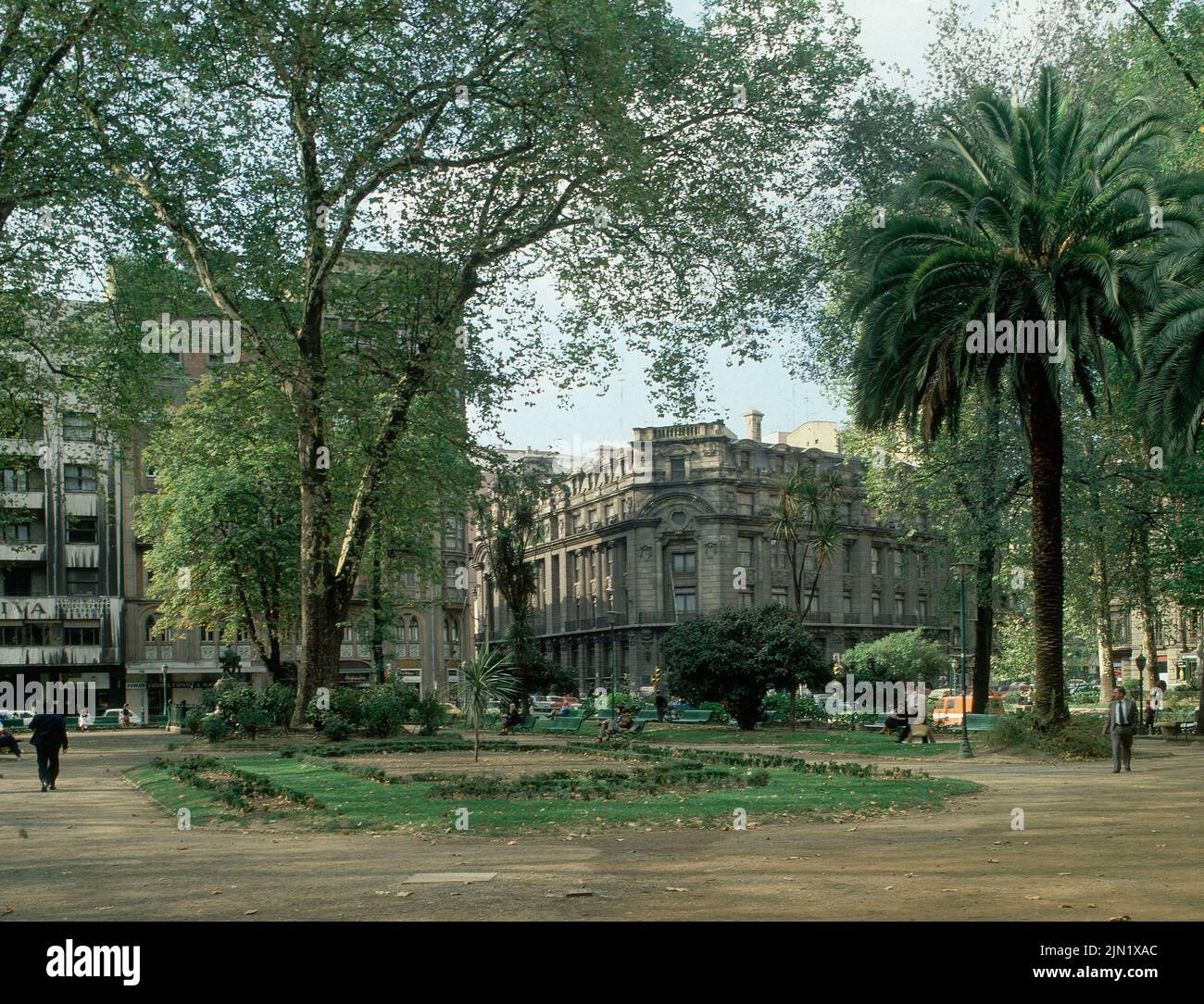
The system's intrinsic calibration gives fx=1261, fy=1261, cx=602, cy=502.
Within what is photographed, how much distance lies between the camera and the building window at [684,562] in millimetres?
95562

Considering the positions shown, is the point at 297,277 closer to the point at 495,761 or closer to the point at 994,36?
the point at 495,761

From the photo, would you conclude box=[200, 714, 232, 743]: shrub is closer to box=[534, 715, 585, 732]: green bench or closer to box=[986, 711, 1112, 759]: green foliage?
box=[534, 715, 585, 732]: green bench

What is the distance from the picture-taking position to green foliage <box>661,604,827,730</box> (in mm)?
43250

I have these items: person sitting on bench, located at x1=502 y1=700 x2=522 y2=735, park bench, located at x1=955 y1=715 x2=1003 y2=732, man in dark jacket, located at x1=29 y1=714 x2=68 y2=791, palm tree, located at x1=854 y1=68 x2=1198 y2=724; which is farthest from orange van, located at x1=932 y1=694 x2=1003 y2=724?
man in dark jacket, located at x1=29 y1=714 x2=68 y2=791

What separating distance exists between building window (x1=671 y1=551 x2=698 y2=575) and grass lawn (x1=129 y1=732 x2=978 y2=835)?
7306cm

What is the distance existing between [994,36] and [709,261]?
39.3 feet

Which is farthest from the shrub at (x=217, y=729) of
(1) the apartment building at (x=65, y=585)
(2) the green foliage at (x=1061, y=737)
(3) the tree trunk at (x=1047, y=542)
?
(1) the apartment building at (x=65, y=585)

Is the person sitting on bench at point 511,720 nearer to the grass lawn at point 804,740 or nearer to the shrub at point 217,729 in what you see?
the grass lawn at point 804,740

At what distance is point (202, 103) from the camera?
94.6 ft

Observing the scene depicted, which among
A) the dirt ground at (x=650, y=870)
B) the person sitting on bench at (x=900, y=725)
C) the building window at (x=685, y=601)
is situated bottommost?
the person sitting on bench at (x=900, y=725)

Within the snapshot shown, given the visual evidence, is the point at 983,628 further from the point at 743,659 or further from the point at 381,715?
the point at 381,715

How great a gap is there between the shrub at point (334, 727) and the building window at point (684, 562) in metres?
64.6

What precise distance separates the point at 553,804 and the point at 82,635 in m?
55.5

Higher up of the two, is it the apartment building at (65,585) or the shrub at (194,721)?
the apartment building at (65,585)
